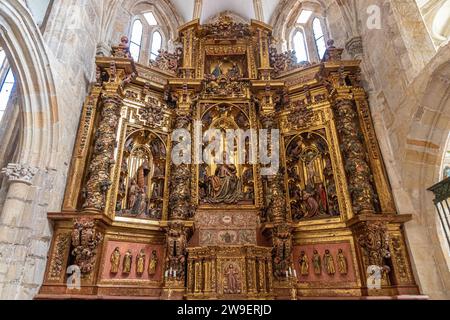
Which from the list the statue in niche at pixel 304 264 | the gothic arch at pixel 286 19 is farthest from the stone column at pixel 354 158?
the gothic arch at pixel 286 19

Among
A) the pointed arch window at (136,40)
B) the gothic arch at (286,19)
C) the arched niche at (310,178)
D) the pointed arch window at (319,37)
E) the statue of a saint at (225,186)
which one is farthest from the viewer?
the gothic arch at (286,19)

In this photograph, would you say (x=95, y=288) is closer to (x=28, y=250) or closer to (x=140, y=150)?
(x=28, y=250)

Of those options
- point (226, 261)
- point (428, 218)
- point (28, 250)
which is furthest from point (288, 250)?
point (28, 250)

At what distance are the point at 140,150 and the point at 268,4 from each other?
859cm

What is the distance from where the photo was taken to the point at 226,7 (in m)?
13.7

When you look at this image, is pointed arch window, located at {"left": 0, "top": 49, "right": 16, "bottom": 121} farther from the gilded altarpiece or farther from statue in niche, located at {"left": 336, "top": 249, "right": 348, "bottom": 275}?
statue in niche, located at {"left": 336, "top": 249, "right": 348, "bottom": 275}

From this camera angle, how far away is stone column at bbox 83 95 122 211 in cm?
718

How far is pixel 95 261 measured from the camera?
22.5ft

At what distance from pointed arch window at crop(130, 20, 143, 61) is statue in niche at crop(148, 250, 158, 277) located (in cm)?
763

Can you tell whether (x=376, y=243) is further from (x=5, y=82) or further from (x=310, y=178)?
Result: (x=5, y=82)

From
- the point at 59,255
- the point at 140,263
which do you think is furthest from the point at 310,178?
the point at 59,255

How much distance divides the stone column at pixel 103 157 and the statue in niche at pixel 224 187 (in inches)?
109

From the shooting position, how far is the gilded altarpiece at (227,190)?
6.88 m

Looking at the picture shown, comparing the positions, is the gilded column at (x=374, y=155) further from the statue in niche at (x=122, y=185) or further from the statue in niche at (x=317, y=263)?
the statue in niche at (x=122, y=185)
